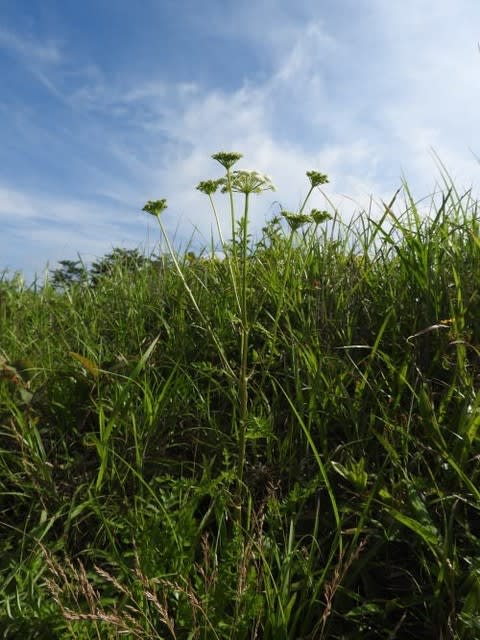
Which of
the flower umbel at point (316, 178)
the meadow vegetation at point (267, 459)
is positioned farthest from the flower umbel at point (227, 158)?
the flower umbel at point (316, 178)

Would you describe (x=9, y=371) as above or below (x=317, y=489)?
above

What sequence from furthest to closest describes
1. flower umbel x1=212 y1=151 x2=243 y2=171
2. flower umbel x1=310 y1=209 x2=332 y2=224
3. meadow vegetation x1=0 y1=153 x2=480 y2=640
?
1. flower umbel x1=310 y1=209 x2=332 y2=224
2. flower umbel x1=212 y1=151 x2=243 y2=171
3. meadow vegetation x1=0 y1=153 x2=480 y2=640

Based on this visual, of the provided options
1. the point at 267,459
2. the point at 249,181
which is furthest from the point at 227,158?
the point at 267,459

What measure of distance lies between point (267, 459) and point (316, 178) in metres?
1.08

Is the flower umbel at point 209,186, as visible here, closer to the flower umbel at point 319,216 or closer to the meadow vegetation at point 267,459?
the meadow vegetation at point 267,459

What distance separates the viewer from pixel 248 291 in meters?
2.79

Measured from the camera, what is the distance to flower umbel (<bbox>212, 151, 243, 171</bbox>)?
2107mm

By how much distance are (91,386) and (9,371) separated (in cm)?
35

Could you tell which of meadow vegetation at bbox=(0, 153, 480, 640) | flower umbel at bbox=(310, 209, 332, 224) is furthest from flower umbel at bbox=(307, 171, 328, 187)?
flower umbel at bbox=(310, 209, 332, 224)

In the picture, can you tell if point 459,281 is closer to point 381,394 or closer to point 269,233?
point 381,394

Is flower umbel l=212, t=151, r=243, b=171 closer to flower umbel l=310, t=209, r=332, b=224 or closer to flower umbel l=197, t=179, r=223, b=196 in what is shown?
flower umbel l=197, t=179, r=223, b=196

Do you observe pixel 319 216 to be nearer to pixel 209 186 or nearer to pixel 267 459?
pixel 209 186

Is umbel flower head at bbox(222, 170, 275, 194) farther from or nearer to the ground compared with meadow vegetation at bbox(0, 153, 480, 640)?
farther from the ground

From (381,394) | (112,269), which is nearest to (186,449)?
(381,394)
